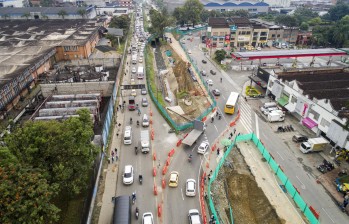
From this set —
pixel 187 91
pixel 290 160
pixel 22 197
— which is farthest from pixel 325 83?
pixel 22 197

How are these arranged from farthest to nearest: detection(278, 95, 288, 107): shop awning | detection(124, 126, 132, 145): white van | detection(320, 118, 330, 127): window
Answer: detection(278, 95, 288, 107): shop awning → detection(320, 118, 330, 127): window → detection(124, 126, 132, 145): white van

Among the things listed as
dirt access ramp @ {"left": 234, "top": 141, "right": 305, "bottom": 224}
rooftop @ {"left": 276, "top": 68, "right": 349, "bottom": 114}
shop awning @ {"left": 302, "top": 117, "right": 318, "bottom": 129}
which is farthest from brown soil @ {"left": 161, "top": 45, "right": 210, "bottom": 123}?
shop awning @ {"left": 302, "top": 117, "right": 318, "bottom": 129}

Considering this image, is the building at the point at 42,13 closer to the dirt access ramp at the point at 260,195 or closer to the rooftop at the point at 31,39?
the rooftop at the point at 31,39

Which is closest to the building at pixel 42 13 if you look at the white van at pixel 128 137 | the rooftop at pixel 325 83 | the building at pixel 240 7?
the building at pixel 240 7

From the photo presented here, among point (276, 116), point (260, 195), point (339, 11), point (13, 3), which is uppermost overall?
point (13, 3)

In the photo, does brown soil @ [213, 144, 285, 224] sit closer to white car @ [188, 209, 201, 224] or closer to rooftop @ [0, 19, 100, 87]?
white car @ [188, 209, 201, 224]

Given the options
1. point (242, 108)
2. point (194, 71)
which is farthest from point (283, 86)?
point (194, 71)

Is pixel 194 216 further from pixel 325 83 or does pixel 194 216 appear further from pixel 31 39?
pixel 31 39

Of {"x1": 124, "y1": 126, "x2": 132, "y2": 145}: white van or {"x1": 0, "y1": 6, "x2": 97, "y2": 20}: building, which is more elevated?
{"x1": 0, "y1": 6, "x2": 97, "y2": 20}: building
